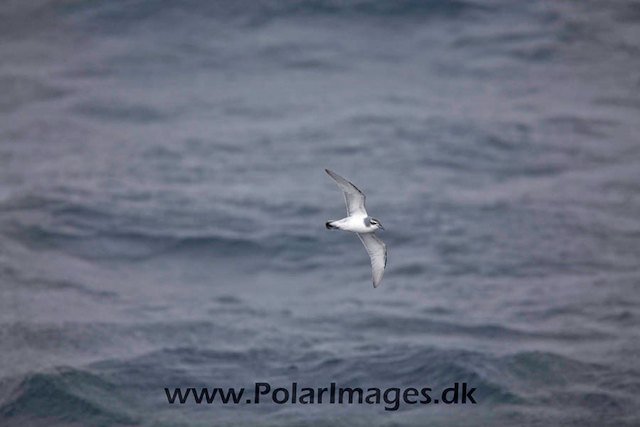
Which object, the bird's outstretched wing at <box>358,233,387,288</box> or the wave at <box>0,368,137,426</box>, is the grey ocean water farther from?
the bird's outstretched wing at <box>358,233,387,288</box>

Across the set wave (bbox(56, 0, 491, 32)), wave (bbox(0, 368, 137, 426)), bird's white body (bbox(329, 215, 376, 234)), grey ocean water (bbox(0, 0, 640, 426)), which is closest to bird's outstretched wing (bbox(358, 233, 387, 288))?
bird's white body (bbox(329, 215, 376, 234))

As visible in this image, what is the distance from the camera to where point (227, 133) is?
45.3m

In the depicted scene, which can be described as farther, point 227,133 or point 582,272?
point 227,133

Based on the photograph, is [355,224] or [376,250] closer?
[355,224]

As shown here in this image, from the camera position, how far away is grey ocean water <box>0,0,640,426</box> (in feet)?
106

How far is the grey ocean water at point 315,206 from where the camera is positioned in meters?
32.2

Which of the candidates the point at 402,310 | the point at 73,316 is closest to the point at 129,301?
the point at 73,316

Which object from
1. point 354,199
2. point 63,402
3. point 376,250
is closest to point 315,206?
point 63,402

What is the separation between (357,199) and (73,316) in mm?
18238

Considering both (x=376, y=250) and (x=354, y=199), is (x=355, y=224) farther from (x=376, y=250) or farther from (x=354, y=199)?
(x=376, y=250)

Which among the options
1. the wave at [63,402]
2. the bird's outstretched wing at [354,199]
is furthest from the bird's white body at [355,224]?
the wave at [63,402]

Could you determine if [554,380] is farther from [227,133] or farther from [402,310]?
[227,133]

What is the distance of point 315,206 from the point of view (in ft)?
138

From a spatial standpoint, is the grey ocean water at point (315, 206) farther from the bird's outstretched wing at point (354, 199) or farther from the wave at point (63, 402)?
the bird's outstretched wing at point (354, 199)
